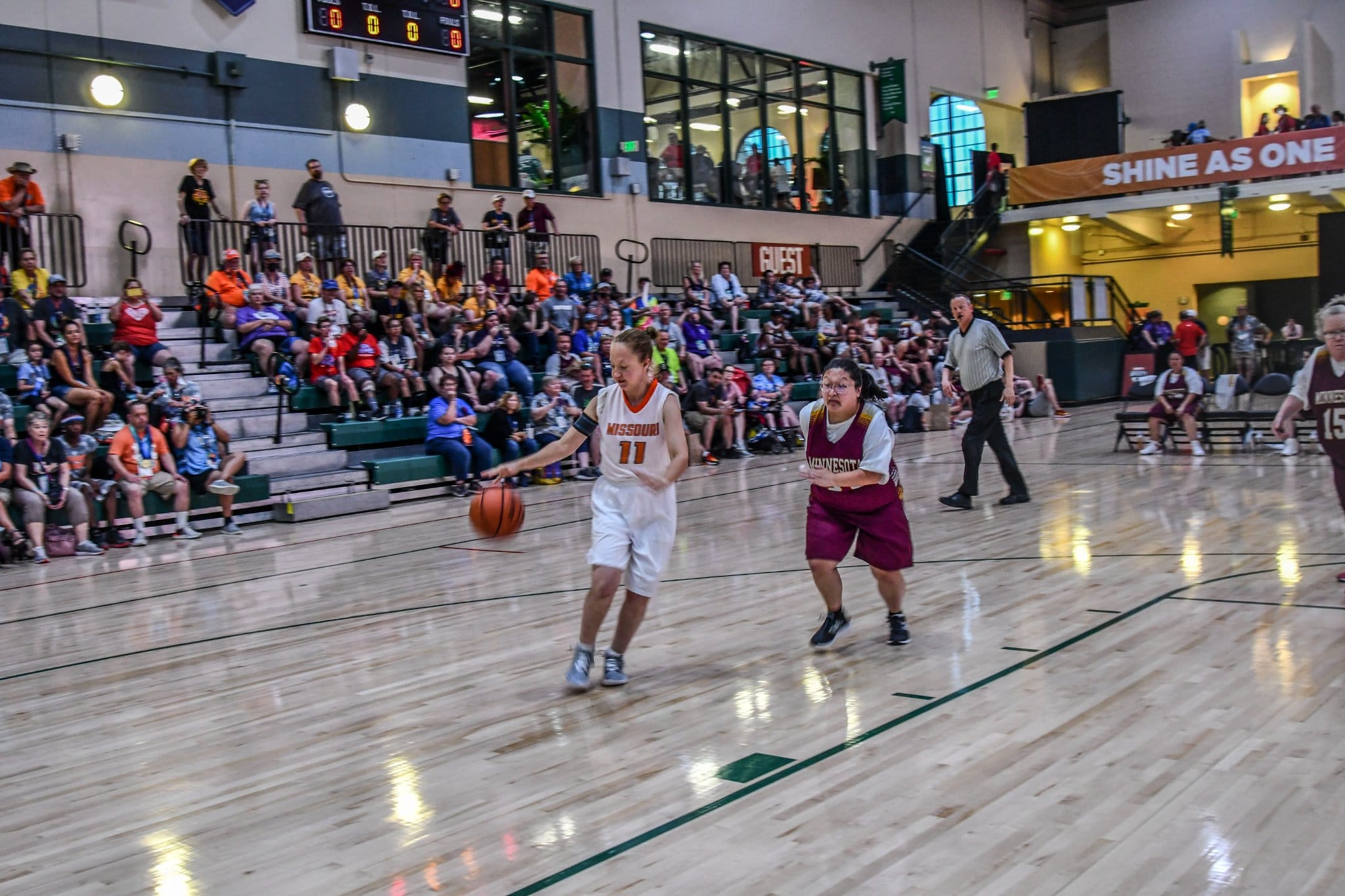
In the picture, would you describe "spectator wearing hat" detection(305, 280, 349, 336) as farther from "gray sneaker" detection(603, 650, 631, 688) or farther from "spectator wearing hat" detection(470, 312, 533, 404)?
"gray sneaker" detection(603, 650, 631, 688)

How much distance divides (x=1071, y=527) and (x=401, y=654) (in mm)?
5134

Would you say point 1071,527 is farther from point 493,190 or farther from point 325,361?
point 493,190

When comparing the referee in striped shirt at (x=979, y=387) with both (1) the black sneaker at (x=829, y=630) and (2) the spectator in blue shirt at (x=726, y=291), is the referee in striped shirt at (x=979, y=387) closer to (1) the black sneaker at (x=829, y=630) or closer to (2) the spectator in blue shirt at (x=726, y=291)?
(1) the black sneaker at (x=829, y=630)

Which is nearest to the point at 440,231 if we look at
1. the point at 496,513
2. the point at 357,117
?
the point at 357,117

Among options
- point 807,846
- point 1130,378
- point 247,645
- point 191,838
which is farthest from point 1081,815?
point 1130,378

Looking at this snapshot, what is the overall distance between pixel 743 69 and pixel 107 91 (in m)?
12.6

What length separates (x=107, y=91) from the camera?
14523 mm

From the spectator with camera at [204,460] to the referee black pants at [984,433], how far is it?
6.62m

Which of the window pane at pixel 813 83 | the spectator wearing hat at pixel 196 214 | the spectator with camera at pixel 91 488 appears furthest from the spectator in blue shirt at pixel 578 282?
the window pane at pixel 813 83

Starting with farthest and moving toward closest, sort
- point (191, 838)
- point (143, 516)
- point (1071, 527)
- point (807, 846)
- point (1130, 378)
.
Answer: point (1130, 378)
point (143, 516)
point (1071, 527)
point (191, 838)
point (807, 846)

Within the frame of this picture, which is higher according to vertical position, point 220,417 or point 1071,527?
point 220,417

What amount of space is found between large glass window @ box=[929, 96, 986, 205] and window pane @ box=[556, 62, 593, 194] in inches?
457

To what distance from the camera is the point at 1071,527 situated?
888 centimetres

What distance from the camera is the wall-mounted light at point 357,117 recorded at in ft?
55.5
